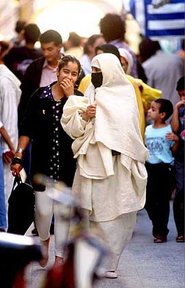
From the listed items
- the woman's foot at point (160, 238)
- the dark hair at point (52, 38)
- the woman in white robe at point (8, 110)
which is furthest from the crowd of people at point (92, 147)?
the woman's foot at point (160, 238)

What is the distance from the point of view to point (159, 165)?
34.0 ft

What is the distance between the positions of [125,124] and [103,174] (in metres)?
0.42

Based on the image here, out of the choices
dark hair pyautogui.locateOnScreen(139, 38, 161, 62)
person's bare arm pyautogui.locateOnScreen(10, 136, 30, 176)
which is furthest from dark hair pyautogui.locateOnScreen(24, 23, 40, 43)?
person's bare arm pyautogui.locateOnScreen(10, 136, 30, 176)

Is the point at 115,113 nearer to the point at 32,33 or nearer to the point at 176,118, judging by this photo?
the point at 176,118

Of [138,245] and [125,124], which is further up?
[125,124]

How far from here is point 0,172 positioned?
8.91m

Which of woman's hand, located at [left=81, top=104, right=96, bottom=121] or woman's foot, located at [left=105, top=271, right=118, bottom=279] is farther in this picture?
woman's foot, located at [left=105, top=271, right=118, bottom=279]

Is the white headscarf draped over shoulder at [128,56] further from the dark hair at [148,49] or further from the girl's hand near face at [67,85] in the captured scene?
the dark hair at [148,49]

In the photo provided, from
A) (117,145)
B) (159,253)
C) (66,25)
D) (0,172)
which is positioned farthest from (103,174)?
(66,25)

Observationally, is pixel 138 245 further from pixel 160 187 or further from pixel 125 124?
pixel 125 124

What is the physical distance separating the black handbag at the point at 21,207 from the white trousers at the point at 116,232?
1.79 ft

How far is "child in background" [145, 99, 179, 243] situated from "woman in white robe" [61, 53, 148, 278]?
2144mm

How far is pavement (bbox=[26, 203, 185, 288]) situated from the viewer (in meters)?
8.23

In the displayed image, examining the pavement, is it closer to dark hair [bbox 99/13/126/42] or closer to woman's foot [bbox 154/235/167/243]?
woman's foot [bbox 154/235/167/243]
